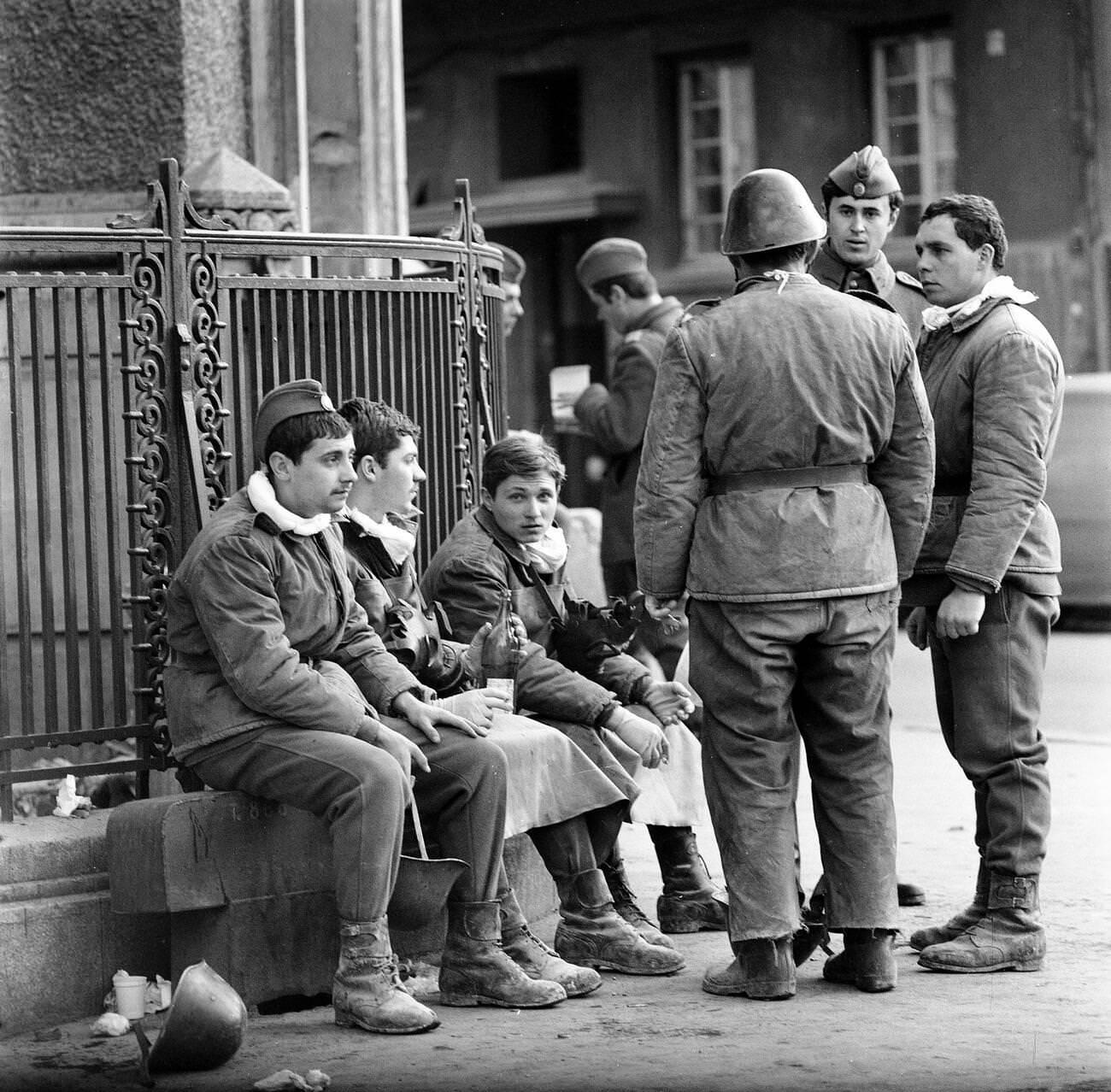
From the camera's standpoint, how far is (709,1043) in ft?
16.3

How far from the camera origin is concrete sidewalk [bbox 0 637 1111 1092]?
469 centimetres

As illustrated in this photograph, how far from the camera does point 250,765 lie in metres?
5.12

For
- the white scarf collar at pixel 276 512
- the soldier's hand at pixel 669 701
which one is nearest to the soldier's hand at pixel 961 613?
the soldier's hand at pixel 669 701

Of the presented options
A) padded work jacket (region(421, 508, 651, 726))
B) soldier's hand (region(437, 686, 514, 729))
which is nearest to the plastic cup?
soldier's hand (region(437, 686, 514, 729))

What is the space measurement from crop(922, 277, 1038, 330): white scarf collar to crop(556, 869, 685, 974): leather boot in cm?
172

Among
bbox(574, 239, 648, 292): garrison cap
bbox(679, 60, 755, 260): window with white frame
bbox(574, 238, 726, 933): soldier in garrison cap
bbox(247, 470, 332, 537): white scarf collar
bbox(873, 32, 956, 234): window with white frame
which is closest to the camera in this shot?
bbox(247, 470, 332, 537): white scarf collar

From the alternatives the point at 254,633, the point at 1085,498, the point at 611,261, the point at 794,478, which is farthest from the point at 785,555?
the point at 1085,498

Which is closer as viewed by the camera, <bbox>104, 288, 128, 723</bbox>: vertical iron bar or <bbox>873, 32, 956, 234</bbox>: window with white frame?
<bbox>104, 288, 128, 723</bbox>: vertical iron bar

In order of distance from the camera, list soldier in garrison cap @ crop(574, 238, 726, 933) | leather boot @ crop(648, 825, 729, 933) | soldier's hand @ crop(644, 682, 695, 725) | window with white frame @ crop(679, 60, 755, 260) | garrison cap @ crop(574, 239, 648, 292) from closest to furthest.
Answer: soldier's hand @ crop(644, 682, 695, 725) < leather boot @ crop(648, 825, 729, 933) < soldier in garrison cap @ crop(574, 238, 726, 933) < garrison cap @ crop(574, 239, 648, 292) < window with white frame @ crop(679, 60, 755, 260)

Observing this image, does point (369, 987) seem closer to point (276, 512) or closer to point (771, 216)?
point (276, 512)

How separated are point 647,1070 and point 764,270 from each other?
199 cm

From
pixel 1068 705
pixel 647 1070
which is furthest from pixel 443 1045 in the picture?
pixel 1068 705

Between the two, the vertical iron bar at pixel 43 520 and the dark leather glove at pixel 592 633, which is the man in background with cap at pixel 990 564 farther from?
the vertical iron bar at pixel 43 520

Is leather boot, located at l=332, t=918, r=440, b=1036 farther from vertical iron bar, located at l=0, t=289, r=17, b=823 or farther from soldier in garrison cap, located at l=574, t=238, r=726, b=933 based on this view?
soldier in garrison cap, located at l=574, t=238, r=726, b=933
